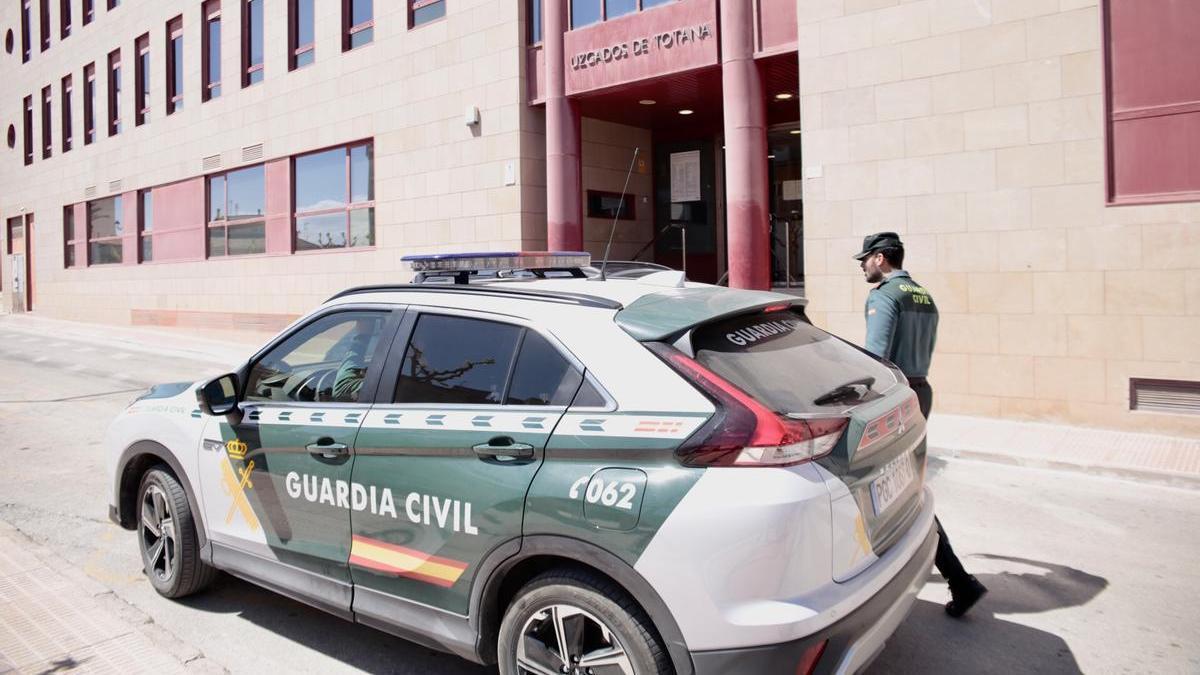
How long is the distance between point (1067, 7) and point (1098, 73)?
0.80 metres

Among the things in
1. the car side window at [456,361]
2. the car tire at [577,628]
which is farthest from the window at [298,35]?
the car tire at [577,628]

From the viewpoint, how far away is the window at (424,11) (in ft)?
49.8

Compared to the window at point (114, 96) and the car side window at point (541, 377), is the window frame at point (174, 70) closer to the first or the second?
the window at point (114, 96)

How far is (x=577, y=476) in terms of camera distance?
2.71 meters

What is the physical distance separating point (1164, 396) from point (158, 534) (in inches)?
350

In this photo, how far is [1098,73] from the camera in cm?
852

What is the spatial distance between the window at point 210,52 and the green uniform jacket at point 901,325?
20.6 metres

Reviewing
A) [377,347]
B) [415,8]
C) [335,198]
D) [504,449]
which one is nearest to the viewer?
[504,449]

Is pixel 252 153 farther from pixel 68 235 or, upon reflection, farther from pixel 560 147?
pixel 68 235

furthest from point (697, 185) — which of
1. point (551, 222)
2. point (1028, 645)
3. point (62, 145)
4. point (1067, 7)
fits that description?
point (62, 145)

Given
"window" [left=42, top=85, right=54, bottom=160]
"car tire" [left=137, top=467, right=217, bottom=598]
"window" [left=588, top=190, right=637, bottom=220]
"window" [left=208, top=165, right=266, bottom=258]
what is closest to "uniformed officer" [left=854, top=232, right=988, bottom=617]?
"car tire" [left=137, top=467, right=217, bottom=598]

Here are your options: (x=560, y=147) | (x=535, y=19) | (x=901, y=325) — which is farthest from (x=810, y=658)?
(x=535, y=19)

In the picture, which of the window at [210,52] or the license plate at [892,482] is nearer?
the license plate at [892,482]

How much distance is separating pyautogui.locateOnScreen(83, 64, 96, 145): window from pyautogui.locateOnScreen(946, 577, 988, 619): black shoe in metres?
29.9
